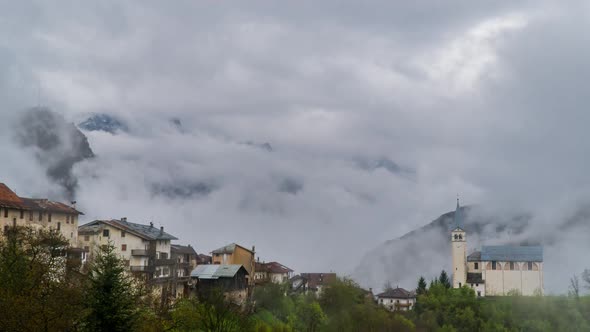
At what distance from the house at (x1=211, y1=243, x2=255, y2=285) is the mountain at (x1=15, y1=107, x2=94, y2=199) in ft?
140

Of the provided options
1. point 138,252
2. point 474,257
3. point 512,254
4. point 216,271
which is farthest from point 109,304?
point 512,254

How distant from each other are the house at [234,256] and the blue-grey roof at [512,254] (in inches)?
2590

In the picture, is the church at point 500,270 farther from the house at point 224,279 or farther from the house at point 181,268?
the house at point 181,268

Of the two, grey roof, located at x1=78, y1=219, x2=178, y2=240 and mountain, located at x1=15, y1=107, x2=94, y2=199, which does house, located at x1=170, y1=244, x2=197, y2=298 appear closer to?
grey roof, located at x1=78, y1=219, x2=178, y2=240

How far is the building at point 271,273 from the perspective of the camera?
11050 centimetres

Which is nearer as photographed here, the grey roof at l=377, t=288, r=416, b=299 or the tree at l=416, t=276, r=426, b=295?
the tree at l=416, t=276, r=426, b=295

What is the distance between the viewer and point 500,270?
481 feet

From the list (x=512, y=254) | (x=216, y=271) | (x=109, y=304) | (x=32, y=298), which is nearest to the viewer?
(x=32, y=298)

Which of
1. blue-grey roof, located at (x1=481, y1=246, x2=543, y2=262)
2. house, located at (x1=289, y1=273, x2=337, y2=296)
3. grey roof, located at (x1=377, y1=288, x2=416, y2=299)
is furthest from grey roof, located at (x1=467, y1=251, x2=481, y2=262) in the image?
house, located at (x1=289, y1=273, x2=337, y2=296)

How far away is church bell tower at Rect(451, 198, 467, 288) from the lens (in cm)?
14850

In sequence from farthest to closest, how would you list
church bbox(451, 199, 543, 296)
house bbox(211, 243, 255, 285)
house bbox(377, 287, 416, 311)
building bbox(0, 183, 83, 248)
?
church bbox(451, 199, 543, 296)
house bbox(377, 287, 416, 311)
house bbox(211, 243, 255, 285)
building bbox(0, 183, 83, 248)

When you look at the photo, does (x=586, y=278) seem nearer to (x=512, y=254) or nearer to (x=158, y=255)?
(x=512, y=254)

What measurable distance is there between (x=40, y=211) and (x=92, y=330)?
42008 mm

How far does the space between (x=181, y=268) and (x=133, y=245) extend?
41.3 feet
